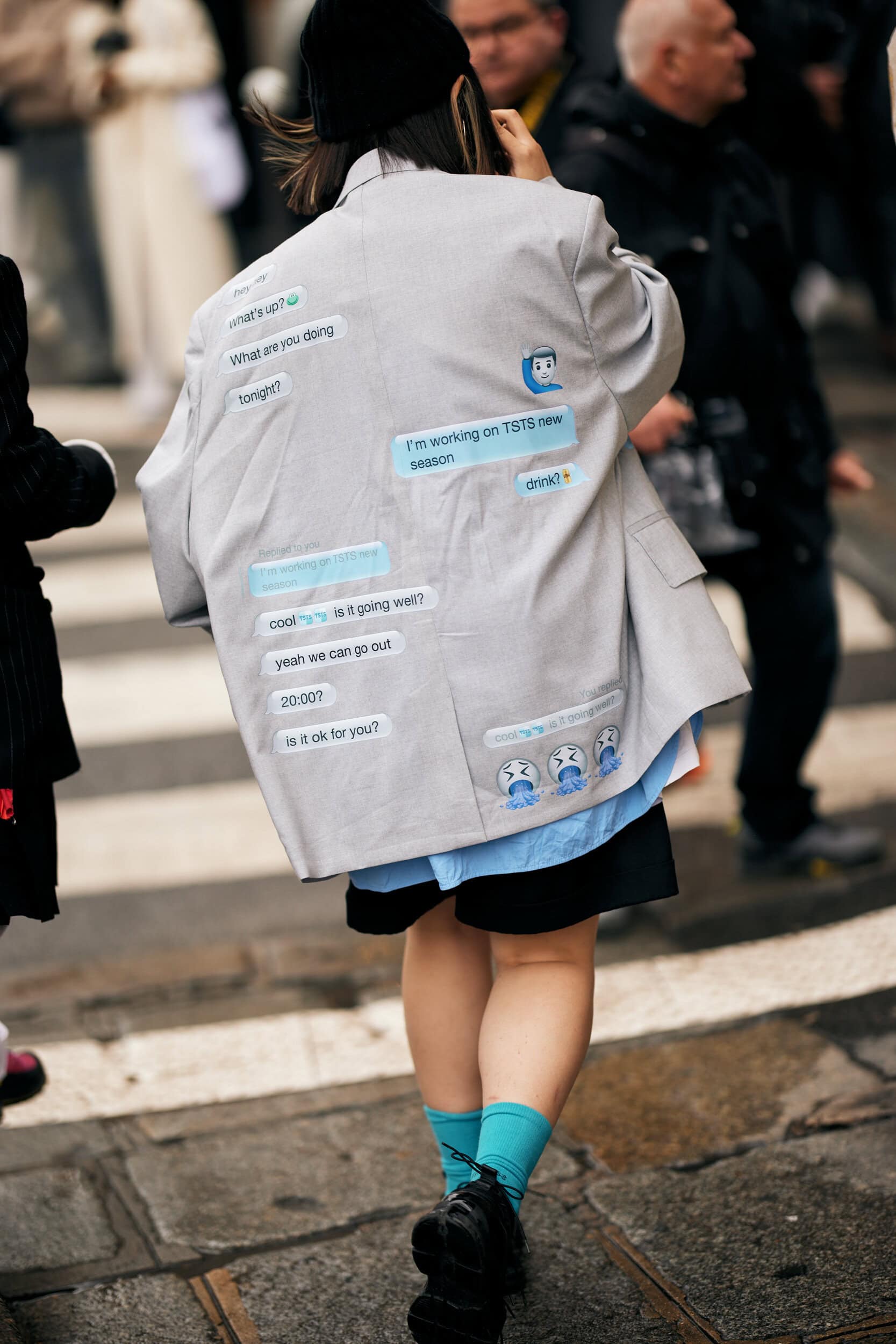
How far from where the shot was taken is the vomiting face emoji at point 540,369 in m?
2.22

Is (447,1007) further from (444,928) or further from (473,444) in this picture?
(473,444)

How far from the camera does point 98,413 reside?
9.15 metres

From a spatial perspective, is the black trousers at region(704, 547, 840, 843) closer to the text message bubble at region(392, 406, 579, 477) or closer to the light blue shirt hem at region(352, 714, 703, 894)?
the light blue shirt hem at region(352, 714, 703, 894)

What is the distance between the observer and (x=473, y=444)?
2217mm

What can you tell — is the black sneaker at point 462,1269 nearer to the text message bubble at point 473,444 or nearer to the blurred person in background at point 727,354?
the text message bubble at point 473,444

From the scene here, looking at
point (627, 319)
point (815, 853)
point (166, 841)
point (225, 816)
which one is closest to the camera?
point (627, 319)

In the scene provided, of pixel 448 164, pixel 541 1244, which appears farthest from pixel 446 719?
pixel 541 1244

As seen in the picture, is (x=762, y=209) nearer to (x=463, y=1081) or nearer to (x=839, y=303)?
(x=463, y=1081)

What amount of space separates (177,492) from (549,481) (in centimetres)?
54

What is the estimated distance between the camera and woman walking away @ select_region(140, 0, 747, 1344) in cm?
221

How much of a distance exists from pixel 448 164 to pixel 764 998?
78.3 inches

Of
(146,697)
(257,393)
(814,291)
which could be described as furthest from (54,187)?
(257,393)

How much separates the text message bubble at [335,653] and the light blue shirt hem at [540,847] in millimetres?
295

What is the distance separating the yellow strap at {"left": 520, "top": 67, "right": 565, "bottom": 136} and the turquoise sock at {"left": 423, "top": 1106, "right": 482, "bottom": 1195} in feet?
Answer: 8.60
